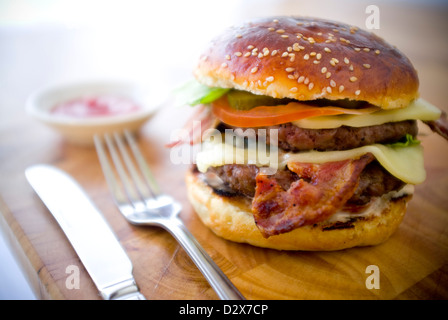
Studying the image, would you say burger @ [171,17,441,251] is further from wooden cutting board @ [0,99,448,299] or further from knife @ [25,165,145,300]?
knife @ [25,165,145,300]

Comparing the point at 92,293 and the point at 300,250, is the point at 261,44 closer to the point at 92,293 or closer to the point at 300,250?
the point at 300,250

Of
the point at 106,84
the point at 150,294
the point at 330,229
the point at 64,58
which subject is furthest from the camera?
the point at 64,58

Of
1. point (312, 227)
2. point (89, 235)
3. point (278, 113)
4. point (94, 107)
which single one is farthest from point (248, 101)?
point (94, 107)

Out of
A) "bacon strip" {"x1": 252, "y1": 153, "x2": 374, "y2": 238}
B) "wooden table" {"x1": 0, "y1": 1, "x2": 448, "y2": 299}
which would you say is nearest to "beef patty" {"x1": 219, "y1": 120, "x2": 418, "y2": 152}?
"bacon strip" {"x1": 252, "y1": 153, "x2": 374, "y2": 238}

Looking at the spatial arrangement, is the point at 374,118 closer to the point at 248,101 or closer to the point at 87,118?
the point at 248,101

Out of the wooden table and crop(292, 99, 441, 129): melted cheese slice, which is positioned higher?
crop(292, 99, 441, 129): melted cheese slice

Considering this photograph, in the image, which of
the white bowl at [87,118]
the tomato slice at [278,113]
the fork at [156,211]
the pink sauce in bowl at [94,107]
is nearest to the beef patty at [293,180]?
the tomato slice at [278,113]
